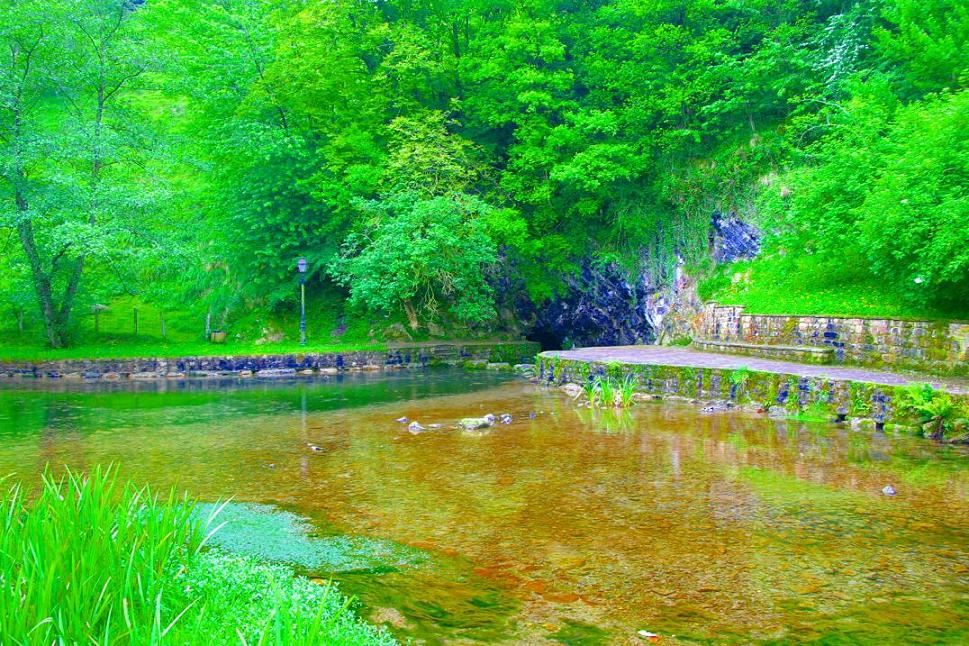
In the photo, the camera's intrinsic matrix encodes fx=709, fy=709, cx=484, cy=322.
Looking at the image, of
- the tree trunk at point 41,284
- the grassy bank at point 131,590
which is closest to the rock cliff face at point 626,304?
the tree trunk at point 41,284

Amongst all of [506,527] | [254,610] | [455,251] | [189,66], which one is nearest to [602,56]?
[455,251]

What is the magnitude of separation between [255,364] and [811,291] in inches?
688

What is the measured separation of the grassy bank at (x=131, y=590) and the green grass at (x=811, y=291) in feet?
43.7

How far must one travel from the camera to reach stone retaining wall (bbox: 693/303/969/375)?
12.8m

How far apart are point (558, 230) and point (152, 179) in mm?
15007

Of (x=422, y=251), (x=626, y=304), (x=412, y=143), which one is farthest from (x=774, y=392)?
(x=412, y=143)

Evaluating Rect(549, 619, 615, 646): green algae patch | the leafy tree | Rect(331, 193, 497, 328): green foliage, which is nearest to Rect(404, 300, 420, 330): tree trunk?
Rect(331, 193, 497, 328): green foliage

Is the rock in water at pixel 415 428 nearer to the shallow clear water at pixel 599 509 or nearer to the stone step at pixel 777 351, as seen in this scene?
the shallow clear water at pixel 599 509

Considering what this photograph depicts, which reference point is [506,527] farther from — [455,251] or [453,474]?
[455,251]

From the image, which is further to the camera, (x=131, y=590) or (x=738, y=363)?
(x=738, y=363)

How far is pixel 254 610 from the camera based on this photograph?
432 cm

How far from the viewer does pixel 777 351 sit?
16.0m

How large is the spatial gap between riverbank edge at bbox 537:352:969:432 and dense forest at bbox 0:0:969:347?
18.5ft

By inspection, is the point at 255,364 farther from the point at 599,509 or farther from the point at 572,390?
the point at 599,509
